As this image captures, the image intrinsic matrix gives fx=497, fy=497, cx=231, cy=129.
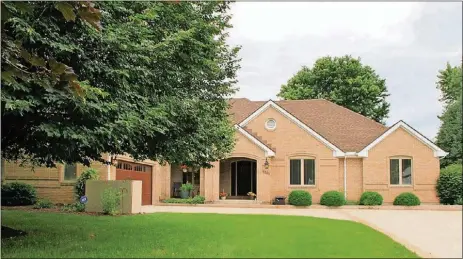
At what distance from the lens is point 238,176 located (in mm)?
26344

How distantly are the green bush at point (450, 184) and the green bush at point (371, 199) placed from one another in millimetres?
539

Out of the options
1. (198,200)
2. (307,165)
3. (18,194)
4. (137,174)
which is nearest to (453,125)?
(307,165)

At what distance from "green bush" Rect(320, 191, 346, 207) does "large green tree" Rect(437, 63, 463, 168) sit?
50.6 inches

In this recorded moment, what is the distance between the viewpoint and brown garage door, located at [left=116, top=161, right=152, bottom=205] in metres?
21.3

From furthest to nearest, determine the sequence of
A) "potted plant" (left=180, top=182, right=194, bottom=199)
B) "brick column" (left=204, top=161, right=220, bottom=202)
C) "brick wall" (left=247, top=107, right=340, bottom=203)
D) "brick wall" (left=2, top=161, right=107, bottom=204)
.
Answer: "brick column" (left=204, top=161, right=220, bottom=202)
"potted plant" (left=180, top=182, right=194, bottom=199)
"brick wall" (left=2, top=161, right=107, bottom=204)
"brick wall" (left=247, top=107, right=340, bottom=203)

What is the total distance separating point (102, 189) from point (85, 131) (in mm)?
11734

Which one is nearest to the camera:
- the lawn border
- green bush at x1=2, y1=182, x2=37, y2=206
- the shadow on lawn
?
the lawn border

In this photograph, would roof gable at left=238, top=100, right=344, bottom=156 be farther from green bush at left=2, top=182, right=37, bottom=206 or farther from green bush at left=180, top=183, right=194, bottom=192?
green bush at left=2, top=182, right=37, bottom=206

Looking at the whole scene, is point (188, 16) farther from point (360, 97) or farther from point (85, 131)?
point (360, 97)

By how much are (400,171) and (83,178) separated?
19.1 meters

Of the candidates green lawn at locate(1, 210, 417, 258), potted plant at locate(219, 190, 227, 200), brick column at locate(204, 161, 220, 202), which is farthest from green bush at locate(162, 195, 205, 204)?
green lawn at locate(1, 210, 417, 258)

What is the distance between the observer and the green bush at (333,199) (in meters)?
5.39

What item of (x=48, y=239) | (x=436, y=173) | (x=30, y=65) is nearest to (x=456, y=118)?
(x=436, y=173)

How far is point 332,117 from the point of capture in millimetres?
7020
